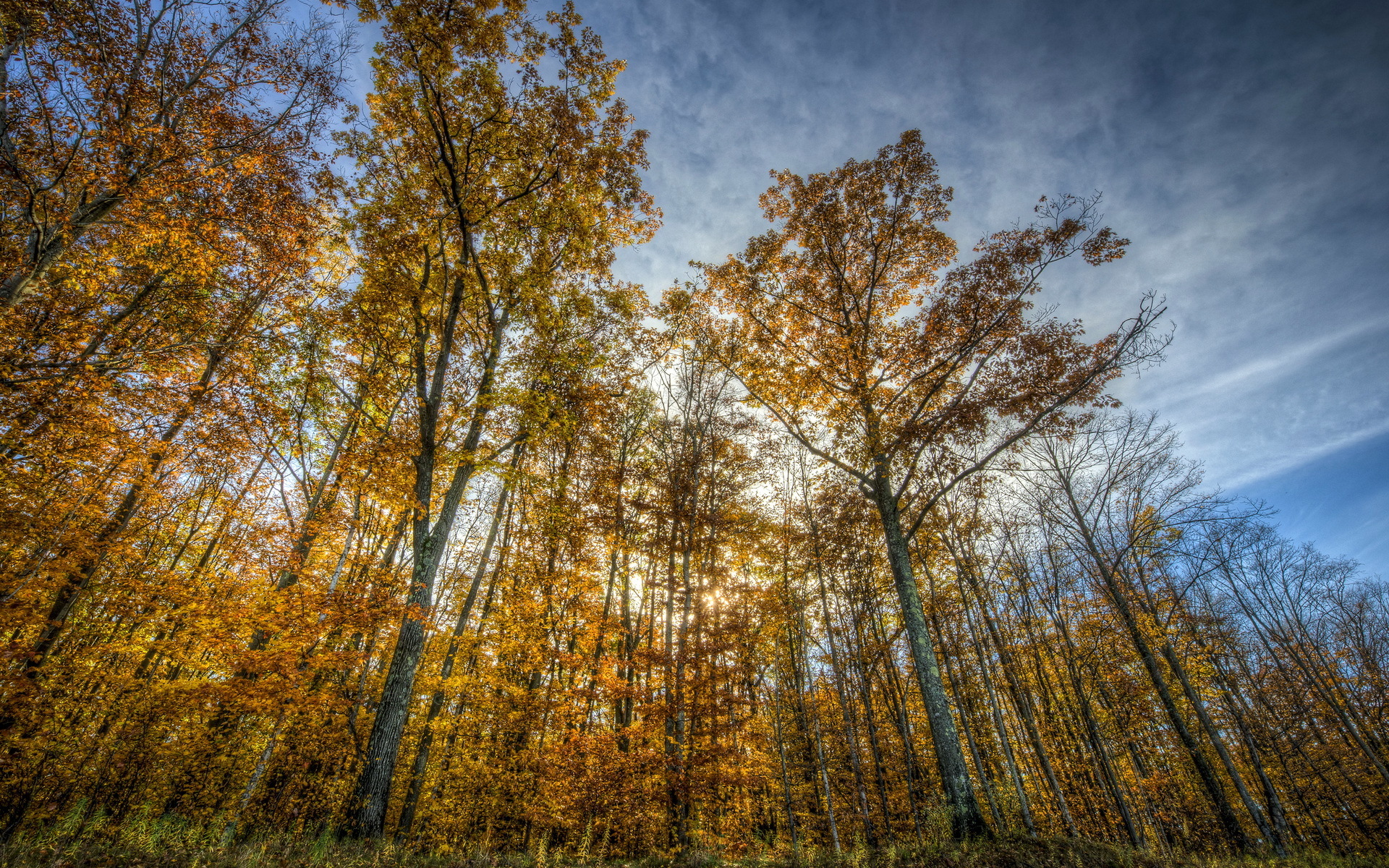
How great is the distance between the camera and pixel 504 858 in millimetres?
6074

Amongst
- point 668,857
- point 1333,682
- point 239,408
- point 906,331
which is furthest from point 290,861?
point 1333,682

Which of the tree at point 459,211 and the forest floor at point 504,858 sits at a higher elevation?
the tree at point 459,211

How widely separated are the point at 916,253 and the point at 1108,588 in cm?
1050

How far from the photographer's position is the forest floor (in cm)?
373

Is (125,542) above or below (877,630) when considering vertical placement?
above

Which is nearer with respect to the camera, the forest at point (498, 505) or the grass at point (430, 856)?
the grass at point (430, 856)

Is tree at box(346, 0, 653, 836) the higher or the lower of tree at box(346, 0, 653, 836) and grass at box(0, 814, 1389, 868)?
the higher

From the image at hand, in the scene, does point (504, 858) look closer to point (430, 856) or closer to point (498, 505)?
point (430, 856)

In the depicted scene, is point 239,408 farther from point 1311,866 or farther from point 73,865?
point 1311,866

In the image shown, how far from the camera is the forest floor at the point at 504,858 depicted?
3.73 meters

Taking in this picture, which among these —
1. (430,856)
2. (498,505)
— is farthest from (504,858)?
(498,505)

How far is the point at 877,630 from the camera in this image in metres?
13.8

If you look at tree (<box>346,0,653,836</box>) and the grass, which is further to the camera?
tree (<box>346,0,653,836</box>)

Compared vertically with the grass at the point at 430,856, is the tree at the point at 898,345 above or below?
above
